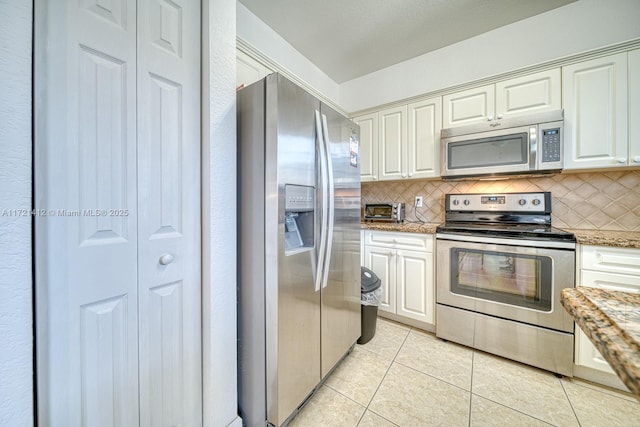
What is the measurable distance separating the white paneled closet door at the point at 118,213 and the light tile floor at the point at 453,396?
841mm

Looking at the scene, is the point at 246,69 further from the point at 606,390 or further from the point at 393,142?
the point at 606,390

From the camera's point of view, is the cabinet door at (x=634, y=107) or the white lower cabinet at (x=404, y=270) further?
the white lower cabinet at (x=404, y=270)

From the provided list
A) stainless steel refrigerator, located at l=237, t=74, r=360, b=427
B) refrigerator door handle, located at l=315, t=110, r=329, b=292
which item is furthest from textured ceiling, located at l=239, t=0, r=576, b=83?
refrigerator door handle, located at l=315, t=110, r=329, b=292

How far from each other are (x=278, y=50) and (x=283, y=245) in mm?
1885

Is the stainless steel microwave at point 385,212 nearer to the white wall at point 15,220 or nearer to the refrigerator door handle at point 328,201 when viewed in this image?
the refrigerator door handle at point 328,201

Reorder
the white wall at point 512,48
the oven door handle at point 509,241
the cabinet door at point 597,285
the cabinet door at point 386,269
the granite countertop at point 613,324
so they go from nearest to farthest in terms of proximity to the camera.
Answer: the granite countertop at point 613,324
the cabinet door at point 597,285
the oven door handle at point 509,241
the white wall at point 512,48
the cabinet door at point 386,269

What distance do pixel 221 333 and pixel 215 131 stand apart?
3.10 ft

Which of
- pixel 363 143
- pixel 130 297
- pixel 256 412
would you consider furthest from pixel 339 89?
Result: pixel 256 412

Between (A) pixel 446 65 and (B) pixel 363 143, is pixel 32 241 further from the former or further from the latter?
(A) pixel 446 65

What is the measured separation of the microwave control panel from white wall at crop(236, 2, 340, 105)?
80.5 inches

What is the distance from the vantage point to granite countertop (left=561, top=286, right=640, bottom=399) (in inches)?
13.4

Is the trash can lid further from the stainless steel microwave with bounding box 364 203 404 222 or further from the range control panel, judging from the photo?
the range control panel

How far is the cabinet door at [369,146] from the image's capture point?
2.66m

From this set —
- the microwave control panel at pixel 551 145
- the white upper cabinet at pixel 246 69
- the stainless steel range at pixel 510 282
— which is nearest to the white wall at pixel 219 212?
the white upper cabinet at pixel 246 69
